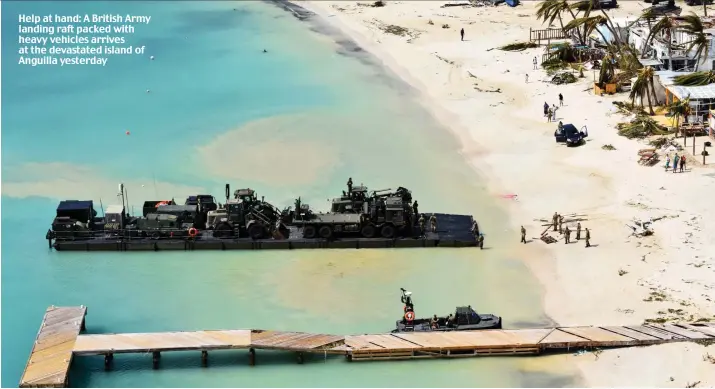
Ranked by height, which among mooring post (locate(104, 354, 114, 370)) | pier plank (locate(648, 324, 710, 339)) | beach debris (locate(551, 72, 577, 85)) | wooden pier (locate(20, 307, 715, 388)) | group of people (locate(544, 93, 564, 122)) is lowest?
mooring post (locate(104, 354, 114, 370))

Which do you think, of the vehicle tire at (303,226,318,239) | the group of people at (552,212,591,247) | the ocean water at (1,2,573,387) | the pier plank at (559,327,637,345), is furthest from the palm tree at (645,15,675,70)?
the pier plank at (559,327,637,345)

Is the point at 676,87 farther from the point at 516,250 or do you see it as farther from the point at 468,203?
the point at 516,250

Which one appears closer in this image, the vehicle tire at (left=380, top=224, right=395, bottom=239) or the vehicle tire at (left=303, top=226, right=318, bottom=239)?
the vehicle tire at (left=380, top=224, right=395, bottom=239)

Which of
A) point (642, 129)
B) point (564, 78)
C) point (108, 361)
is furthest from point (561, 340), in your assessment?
point (564, 78)

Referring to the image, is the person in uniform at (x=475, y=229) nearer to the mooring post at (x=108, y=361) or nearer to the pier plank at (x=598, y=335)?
the pier plank at (x=598, y=335)

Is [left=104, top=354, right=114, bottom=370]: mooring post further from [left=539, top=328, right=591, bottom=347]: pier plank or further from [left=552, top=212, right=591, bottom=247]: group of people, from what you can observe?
[left=552, top=212, right=591, bottom=247]: group of people

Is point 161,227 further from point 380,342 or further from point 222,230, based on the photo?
point 380,342

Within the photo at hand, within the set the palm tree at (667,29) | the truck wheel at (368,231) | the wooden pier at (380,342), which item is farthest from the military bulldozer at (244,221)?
the palm tree at (667,29)
